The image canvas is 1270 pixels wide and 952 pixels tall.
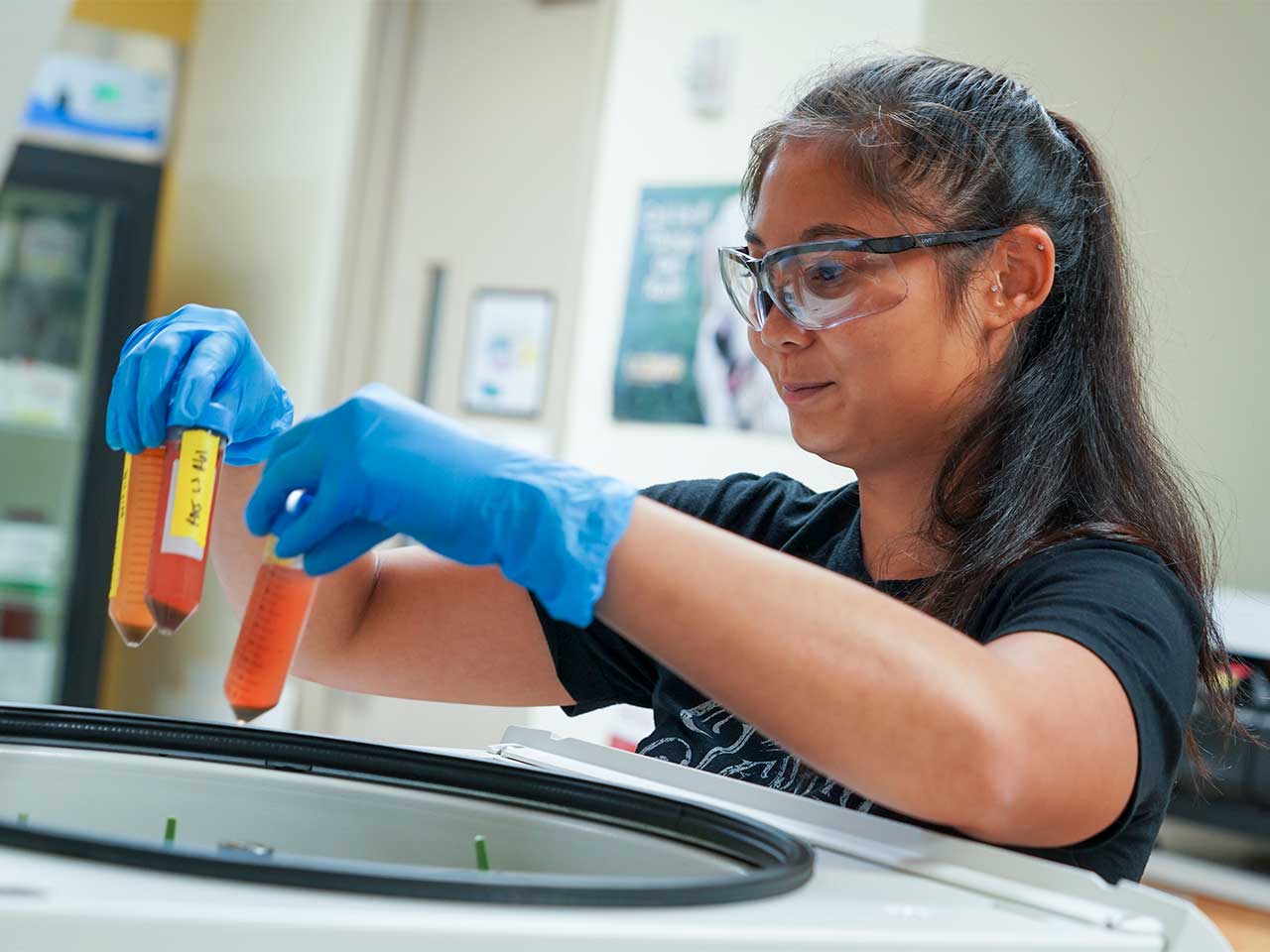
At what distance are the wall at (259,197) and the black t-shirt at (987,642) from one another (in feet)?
8.30

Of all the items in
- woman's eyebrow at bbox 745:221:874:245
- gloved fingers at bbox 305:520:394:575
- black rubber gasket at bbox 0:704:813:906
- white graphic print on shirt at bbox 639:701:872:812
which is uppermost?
woman's eyebrow at bbox 745:221:874:245

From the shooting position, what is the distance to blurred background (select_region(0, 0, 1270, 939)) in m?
2.12

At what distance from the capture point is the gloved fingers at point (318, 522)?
0.83 m

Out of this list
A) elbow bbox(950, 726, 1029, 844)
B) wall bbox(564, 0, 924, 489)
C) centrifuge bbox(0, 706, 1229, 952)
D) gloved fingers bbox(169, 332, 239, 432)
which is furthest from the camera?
wall bbox(564, 0, 924, 489)

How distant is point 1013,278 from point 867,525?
0.24m

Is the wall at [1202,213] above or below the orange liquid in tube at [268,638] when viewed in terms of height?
above

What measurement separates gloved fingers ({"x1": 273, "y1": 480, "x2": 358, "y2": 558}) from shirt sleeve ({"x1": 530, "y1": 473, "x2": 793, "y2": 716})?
0.46 metres

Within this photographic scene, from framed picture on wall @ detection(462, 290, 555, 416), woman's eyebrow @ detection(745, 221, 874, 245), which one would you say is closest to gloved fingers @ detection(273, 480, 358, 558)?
woman's eyebrow @ detection(745, 221, 874, 245)

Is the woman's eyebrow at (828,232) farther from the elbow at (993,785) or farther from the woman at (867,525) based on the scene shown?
the elbow at (993,785)

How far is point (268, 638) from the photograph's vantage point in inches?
33.0

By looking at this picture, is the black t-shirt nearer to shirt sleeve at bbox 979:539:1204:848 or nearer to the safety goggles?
shirt sleeve at bbox 979:539:1204:848

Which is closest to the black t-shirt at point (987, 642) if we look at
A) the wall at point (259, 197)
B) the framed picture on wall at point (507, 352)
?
the framed picture on wall at point (507, 352)

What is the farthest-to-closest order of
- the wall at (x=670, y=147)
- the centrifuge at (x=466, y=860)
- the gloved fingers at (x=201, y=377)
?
the wall at (x=670, y=147), the gloved fingers at (x=201, y=377), the centrifuge at (x=466, y=860)

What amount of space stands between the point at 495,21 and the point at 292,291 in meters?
0.92
